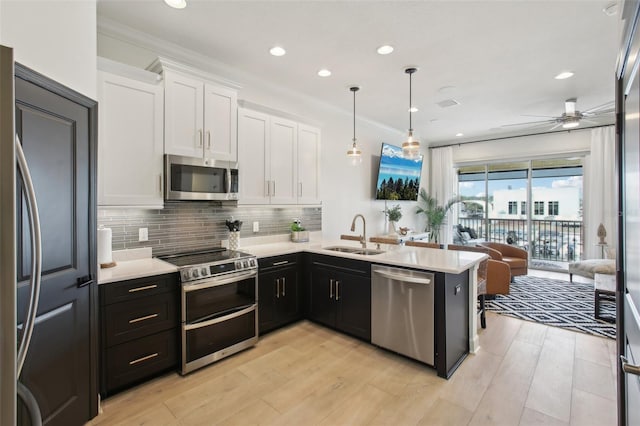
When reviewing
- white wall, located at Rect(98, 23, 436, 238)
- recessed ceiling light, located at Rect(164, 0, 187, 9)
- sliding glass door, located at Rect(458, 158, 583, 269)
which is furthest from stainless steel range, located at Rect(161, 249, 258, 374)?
sliding glass door, located at Rect(458, 158, 583, 269)

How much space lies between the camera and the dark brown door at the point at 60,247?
4.97ft

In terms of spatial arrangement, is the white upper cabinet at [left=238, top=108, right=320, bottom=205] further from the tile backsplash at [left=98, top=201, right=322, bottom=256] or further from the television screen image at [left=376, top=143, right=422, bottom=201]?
the television screen image at [left=376, top=143, right=422, bottom=201]

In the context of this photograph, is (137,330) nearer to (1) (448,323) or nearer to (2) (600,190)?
(1) (448,323)

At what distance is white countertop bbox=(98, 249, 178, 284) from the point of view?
7.27 feet

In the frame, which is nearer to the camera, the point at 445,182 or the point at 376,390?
the point at 376,390

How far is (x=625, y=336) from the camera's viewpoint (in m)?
1.23

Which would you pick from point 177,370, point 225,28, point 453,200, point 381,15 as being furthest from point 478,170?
point 177,370

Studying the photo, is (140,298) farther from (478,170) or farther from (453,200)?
(478,170)

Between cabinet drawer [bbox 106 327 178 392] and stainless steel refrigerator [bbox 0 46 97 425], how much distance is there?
0.18 metres

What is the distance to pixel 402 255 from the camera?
307cm

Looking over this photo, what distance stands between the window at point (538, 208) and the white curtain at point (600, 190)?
80 centimetres

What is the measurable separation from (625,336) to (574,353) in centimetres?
223

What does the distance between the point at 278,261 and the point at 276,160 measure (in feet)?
4.00

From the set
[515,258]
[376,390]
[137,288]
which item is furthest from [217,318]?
[515,258]
